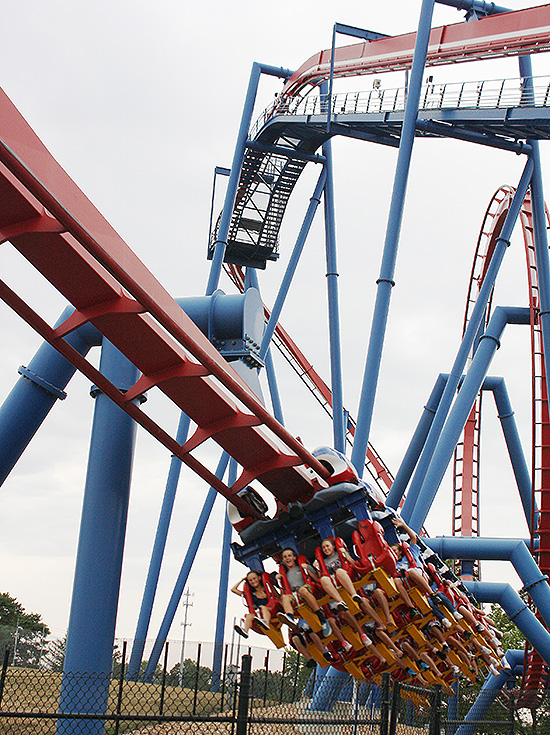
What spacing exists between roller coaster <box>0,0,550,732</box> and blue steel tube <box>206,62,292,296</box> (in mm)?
34

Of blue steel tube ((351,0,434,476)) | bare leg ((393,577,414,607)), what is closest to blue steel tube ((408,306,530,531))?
blue steel tube ((351,0,434,476))

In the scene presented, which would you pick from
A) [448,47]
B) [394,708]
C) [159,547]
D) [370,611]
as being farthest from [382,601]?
[448,47]

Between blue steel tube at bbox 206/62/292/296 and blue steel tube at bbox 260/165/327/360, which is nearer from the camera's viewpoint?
blue steel tube at bbox 206/62/292/296

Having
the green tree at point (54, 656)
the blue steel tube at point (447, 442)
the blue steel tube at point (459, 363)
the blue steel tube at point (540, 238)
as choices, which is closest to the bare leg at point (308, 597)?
the green tree at point (54, 656)

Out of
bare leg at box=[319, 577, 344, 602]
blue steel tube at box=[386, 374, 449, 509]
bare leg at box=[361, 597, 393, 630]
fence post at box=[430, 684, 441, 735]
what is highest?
blue steel tube at box=[386, 374, 449, 509]

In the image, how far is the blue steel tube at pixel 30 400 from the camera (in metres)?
5.74

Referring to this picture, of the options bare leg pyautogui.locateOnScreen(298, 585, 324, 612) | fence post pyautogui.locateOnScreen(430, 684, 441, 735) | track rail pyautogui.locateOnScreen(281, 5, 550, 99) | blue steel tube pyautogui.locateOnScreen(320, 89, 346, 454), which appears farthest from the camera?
blue steel tube pyautogui.locateOnScreen(320, 89, 346, 454)

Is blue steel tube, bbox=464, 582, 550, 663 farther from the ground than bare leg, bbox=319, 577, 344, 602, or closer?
farther from the ground

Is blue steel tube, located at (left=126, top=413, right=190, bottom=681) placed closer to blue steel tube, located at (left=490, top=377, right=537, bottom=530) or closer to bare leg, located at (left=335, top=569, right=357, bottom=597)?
blue steel tube, located at (left=490, top=377, right=537, bottom=530)

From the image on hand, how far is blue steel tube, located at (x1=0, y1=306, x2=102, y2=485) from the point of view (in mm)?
5742

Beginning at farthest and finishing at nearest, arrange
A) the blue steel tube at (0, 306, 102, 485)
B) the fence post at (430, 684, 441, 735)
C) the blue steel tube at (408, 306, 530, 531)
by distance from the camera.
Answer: the blue steel tube at (408, 306, 530, 531) < the blue steel tube at (0, 306, 102, 485) < the fence post at (430, 684, 441, 735)

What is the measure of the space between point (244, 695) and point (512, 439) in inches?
428

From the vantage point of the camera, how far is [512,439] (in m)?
13.3

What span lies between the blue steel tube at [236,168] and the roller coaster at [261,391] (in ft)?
0.11
